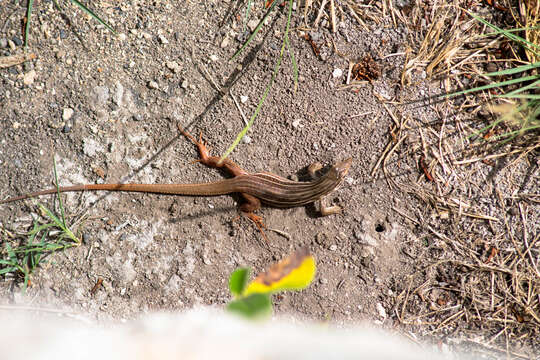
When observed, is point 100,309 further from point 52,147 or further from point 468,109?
point 468,109

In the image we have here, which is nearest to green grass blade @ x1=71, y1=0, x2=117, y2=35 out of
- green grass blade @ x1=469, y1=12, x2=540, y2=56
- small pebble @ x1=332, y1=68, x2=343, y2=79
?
small pebble @ x1=332, y1=68, x2=343, y2=79

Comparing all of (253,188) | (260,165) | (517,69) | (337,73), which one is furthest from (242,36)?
(517,69)

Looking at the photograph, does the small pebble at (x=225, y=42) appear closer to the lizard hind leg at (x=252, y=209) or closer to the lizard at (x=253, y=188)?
the lizard at (x=253, y=188)

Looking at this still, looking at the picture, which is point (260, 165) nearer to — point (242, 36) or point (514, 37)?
point (242, 36)

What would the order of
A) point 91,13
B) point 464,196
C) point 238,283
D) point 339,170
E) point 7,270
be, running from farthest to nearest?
point 464,196, point 339,170, point 7,270, point 91,13, point 238,283

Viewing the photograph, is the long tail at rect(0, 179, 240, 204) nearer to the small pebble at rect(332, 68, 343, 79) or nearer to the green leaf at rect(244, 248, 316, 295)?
the small pebble at rect(332, 68, 343, 79)
